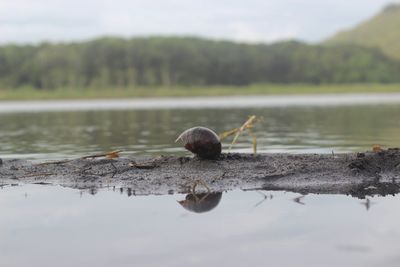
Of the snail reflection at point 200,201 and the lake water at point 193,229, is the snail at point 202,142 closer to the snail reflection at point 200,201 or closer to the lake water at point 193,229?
the snail reflection at point 200,201

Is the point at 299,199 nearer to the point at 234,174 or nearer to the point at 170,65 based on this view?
the point at 234,174

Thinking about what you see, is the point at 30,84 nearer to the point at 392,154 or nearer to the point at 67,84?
the point at 67,84

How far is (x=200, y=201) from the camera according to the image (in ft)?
34.3

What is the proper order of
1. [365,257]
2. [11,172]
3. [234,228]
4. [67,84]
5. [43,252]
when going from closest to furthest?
[365,257]
[43,252]
[234,228]
[11,172]
[67,84]

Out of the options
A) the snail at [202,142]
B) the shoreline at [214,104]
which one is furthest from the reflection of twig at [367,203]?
the shoreline at [214,104]

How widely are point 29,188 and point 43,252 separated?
4.82m

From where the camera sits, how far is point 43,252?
766 centimetres

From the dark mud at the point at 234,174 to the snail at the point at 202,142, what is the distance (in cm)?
20

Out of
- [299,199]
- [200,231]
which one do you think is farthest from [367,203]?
[200,231]

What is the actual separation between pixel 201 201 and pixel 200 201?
2cm

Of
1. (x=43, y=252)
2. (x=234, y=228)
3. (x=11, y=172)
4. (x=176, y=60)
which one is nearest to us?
(x=43, y=252)

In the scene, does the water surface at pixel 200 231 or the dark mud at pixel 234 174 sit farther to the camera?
the dark mud at pixel 234 174

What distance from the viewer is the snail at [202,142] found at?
13336 millimetres

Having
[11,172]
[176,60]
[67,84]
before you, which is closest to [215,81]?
[176,60]
